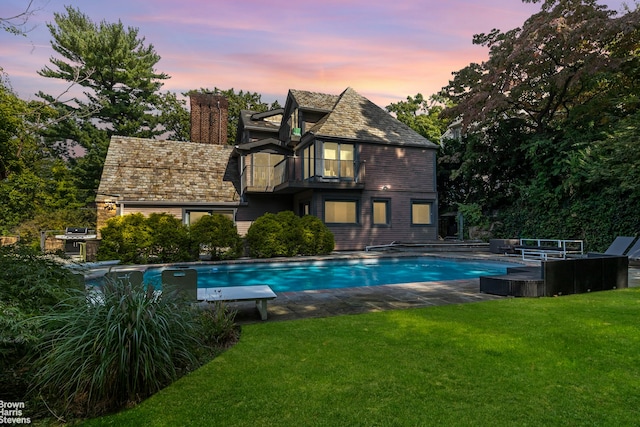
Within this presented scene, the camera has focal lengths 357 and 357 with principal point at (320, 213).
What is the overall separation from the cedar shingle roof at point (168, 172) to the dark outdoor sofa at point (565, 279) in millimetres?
15205

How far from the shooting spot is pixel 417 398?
2799mm

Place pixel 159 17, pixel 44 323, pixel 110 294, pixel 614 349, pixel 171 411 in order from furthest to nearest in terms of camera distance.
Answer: pixel 159 17 < pixel 614 349 < pixel 110 294 < pixel 44 323 < pixel 171 411

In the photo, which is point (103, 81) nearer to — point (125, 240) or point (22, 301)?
point (125, 240)

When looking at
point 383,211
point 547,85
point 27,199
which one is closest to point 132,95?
point 27,199

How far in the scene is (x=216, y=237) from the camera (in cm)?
1382

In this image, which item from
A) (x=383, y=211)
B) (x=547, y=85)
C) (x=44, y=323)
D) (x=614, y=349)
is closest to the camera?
(x=44, y=323)

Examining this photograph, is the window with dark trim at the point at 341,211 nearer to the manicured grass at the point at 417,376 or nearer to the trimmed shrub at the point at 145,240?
the trimmed shrub at the point at 145,240

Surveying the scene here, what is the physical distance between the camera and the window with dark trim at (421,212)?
20.2m

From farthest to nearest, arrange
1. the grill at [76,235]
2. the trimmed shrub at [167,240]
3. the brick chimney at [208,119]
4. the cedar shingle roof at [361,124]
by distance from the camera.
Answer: the brick chimney at [208,119]
the cedar shingle roof at [361,124]
the grill at [76,235]
the trimmed shrub at [167,240]

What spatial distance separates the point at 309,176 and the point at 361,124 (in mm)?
4710

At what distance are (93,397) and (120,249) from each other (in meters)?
11.3

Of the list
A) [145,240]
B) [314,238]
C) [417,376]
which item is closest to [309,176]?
[314,238]

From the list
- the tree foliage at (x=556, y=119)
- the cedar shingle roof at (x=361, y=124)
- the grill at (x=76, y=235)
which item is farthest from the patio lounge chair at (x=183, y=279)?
the tree foliage at (x=556, y=119)

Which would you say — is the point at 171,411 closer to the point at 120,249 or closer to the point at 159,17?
the point at 159,17
